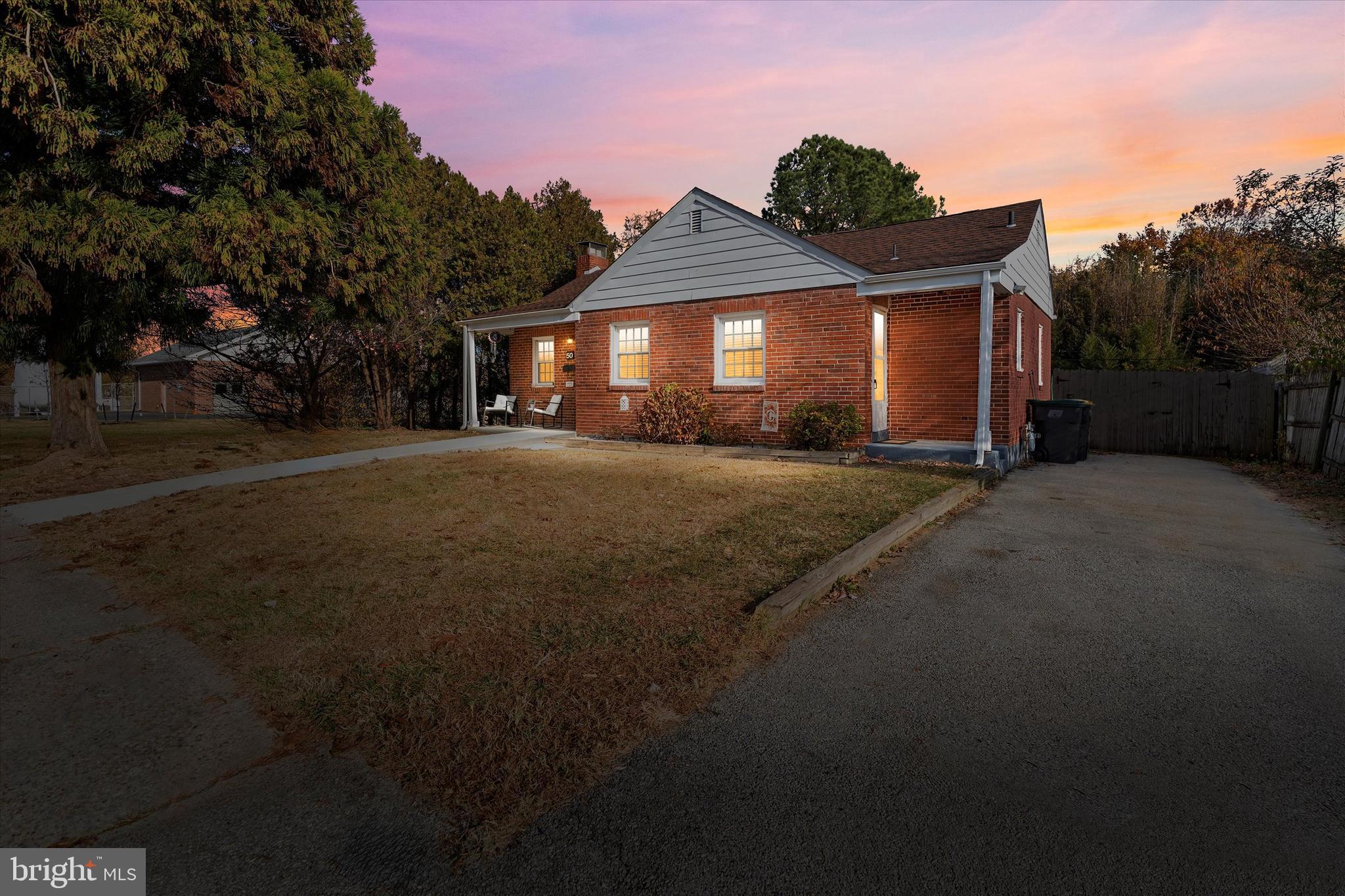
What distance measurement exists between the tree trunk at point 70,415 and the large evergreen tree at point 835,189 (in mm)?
30821

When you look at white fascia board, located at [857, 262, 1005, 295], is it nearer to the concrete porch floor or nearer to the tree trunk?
the concrete porch floor

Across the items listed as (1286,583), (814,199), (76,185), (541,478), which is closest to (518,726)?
(1286,583)

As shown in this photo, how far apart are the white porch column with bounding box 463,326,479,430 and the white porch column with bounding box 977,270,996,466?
12230 millimetres

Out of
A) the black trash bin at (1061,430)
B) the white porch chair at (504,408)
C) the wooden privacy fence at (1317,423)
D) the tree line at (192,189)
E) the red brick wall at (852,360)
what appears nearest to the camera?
the tree line at (192,189)

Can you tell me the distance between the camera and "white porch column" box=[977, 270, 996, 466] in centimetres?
1066

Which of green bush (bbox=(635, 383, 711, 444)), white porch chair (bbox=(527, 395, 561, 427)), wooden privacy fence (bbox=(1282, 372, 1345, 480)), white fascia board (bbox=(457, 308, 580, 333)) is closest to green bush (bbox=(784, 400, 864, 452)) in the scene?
green bush (bbox=(635, 383, 711, 444))

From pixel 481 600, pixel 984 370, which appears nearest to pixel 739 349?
pixel 984 370

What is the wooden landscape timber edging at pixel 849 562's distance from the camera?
3975 mm

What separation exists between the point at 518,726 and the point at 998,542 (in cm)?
509

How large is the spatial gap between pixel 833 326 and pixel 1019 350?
12.9 ft

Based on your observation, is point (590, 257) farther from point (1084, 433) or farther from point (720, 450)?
point (1084, 433)

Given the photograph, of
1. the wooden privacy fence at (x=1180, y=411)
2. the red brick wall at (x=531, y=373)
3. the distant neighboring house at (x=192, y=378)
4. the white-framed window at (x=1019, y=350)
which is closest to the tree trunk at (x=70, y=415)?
the distant neighboring house at (x=192, y=378)

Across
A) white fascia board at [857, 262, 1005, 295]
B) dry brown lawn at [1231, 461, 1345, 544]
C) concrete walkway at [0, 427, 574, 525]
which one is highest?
white fascia board at [857, 262, 1005, 295]

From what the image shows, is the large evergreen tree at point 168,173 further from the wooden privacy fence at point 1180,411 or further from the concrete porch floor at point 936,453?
the wooden privacy fence at point 1180,411
